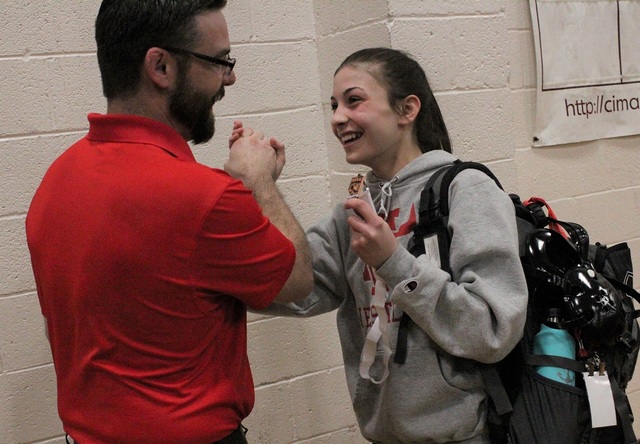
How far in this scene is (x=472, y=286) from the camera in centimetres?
140

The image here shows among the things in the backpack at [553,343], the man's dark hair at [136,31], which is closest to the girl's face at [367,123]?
the backpack at [553,343]

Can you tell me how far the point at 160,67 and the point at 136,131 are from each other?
12cm

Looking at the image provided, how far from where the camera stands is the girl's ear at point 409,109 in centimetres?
161

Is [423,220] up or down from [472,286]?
up

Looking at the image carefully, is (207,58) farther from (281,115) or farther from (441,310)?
(281,115)

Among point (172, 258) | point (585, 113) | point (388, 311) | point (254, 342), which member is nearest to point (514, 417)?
point (388, 311)

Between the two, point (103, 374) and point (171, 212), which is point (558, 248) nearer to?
point (171, 212)

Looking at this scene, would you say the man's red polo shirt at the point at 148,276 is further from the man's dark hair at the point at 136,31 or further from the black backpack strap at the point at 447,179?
the black backpack strap at the point at 447,179

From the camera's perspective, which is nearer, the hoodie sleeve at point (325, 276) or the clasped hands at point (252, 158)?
the clasped hands at point (252, 158)

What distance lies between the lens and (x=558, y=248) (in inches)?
60.1

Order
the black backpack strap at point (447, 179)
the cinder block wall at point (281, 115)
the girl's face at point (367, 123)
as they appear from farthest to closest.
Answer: the cinder block wall at point (281, 115) → the girl's face at point (367, 123) → the black backpack strap at point (447, 179)

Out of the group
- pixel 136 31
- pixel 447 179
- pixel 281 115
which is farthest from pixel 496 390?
pixel 281 115

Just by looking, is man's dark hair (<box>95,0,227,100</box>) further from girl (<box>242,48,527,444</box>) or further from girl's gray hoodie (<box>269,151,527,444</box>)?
girl's gray hoodie (<box>269,151,527,444</box>)

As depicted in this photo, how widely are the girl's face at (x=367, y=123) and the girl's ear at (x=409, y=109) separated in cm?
1
